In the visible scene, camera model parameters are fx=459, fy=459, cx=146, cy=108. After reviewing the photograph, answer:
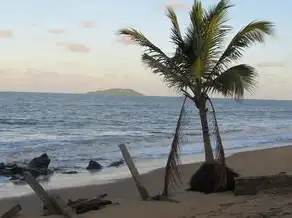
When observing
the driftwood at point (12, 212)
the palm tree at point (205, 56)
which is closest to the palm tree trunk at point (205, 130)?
the palm tree at point (205, 56)

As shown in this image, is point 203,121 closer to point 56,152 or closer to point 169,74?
point 169,74

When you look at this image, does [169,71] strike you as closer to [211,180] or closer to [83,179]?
[211,180]

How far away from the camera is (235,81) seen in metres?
11.7

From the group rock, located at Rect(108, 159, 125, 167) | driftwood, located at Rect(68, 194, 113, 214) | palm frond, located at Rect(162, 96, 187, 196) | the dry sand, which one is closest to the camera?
the dry sand

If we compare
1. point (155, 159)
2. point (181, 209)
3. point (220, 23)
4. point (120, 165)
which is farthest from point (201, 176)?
point (155, 159)

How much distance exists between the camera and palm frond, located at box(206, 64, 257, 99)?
11680mm

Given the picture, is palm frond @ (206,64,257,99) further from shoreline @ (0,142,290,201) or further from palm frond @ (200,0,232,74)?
shoreline @ (0,142,290,201)

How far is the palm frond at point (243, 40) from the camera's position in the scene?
1164cm

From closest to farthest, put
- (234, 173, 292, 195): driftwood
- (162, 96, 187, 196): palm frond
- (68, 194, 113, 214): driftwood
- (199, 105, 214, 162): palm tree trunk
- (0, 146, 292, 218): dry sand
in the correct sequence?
(0, 146, 292, 218): dry sand, (68, 194, 113, 214): driftwood, (234, 173, 292, 195): driftwood, (162, 96, 187, 196): palm frond, (199, 105, 214, 162): palm tree trunk

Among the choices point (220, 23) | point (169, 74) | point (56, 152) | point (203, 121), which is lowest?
point (56, 152)

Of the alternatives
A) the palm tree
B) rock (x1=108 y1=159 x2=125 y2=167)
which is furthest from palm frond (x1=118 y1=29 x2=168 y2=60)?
rock (x1=108 y1=159 x2=125 y2=167)

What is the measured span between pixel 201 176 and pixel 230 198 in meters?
1.70

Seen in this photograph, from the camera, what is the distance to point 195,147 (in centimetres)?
2697

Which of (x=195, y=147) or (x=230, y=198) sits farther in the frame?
(x=195, y=147)
